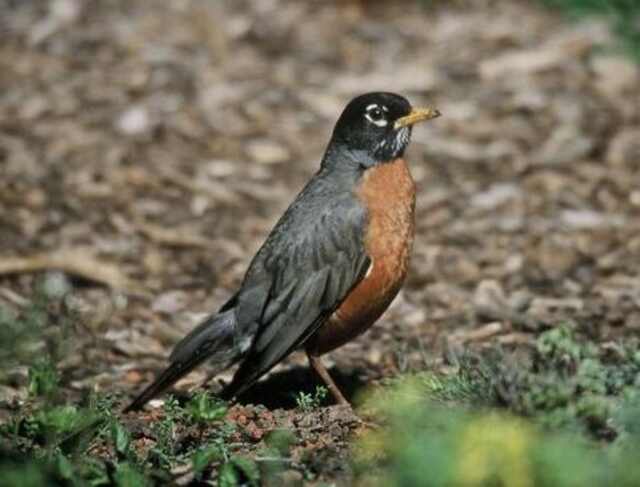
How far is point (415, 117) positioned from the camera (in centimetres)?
705

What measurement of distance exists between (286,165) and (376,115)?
10.6 feet

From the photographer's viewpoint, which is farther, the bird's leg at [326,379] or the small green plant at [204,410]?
the bird's leg at [326,379]

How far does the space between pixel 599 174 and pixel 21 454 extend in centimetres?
575

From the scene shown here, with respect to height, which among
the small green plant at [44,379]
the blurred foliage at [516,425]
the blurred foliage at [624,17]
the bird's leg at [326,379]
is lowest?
the bird's leg at [326,379]

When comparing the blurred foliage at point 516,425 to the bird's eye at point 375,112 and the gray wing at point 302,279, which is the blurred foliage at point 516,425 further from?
the bird's eye at point 375,112

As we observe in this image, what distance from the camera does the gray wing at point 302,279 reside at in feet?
20.9

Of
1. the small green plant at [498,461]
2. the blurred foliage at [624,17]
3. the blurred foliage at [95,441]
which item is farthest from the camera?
the blurred foliage at [624,17]

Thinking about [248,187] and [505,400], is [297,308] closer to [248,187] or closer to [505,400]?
[505,400]

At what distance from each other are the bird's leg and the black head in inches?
41.8

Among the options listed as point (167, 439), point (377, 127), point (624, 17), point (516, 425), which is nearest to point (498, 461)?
point (516, 425)

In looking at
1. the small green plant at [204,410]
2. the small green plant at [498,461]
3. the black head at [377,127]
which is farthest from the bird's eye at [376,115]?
the small green plant at [498,461]

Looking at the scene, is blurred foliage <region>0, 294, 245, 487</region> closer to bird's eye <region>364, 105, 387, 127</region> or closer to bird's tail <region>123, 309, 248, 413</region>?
bird's tail <region>123, 309, 248, 413</region>

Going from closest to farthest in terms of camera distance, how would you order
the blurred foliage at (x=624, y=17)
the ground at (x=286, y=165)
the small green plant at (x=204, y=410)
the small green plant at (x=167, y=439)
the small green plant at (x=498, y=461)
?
the small green plant at (x=498, y=461)
the small green plant at (x=204, y=410)
the small green plant at (x=167, y=439)
the ground at (x=286, y=165)
the blurred foliage at (x=624, y=17)

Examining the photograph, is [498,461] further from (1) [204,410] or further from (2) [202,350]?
(2) [202,350]
